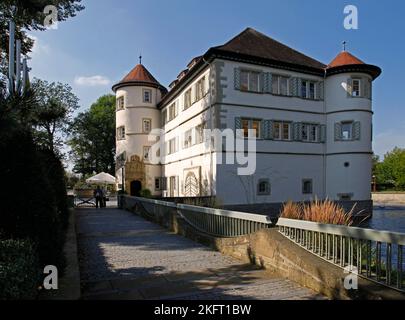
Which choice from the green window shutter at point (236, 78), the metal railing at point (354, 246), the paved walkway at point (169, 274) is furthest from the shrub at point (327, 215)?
the green window shutter at point (236, 78)

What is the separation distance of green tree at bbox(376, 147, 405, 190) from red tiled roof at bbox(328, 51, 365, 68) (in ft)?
150

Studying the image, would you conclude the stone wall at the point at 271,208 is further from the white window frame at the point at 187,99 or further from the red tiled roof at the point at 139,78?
the red tiled roof at the point at 139,78

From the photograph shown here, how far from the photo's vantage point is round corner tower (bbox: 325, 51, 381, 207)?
2503cm

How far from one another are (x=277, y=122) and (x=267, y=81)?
9.83 feet

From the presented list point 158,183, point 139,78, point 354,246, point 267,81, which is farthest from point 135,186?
point 354,246

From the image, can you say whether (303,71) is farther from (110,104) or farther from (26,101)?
(110,104)

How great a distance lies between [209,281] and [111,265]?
250 cm

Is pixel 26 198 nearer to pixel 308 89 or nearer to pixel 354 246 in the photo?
pixel 354 246

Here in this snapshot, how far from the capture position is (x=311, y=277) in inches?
207

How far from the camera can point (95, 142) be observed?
60.2 m

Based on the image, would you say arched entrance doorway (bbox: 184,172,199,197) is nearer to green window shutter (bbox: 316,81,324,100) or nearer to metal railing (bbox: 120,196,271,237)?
metal railing (bbox: 120,196,271,237)

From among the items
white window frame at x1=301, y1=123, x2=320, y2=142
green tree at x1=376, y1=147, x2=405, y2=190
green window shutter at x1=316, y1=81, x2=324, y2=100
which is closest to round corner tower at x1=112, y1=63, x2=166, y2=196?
white window frame at x1=301, y1=123, x2=320, y2=142

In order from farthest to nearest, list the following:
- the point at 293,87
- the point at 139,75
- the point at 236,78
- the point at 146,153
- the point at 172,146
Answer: the point at 139,75, the point at 146,153, the point at 172,146, the point at 293,87, the point at 236,78
